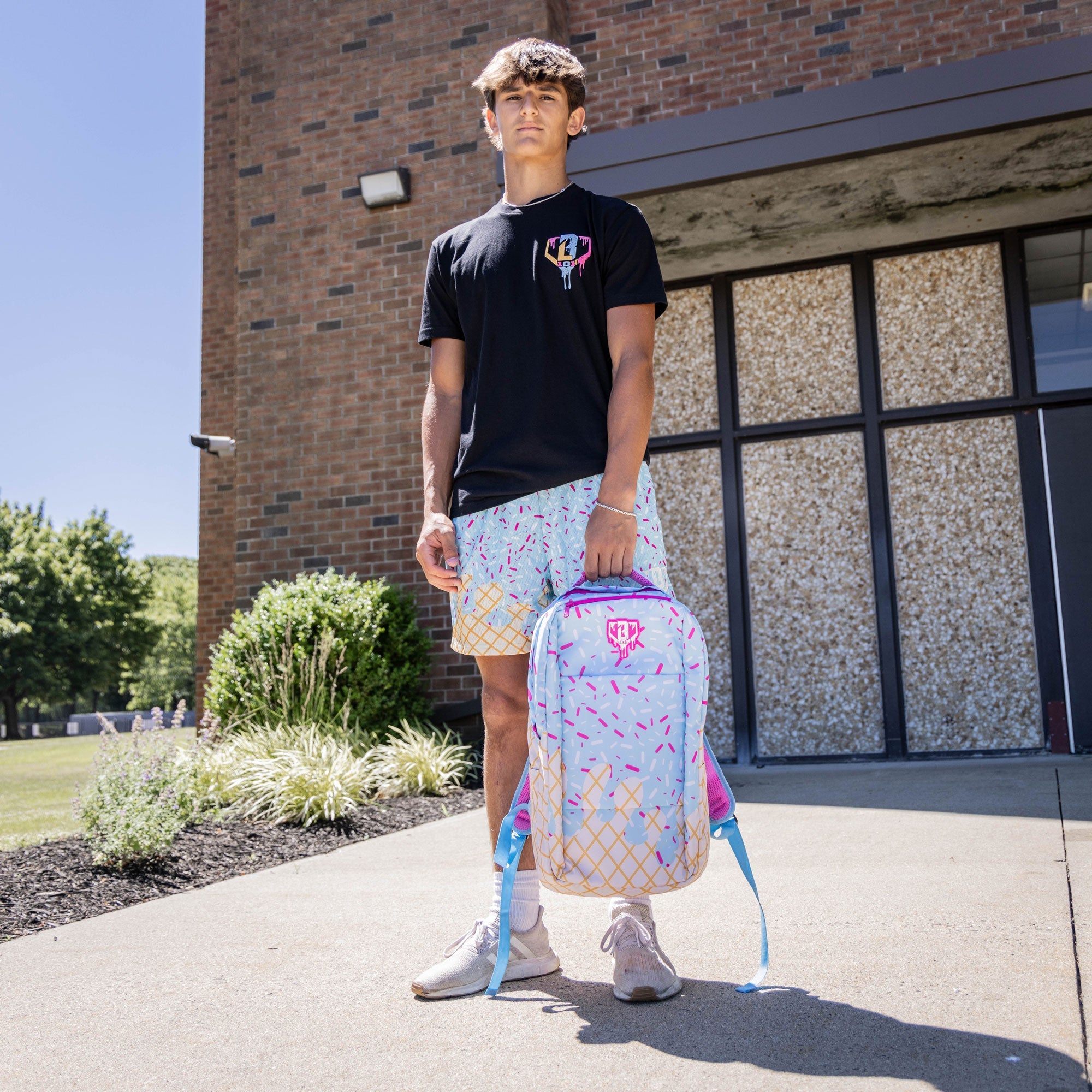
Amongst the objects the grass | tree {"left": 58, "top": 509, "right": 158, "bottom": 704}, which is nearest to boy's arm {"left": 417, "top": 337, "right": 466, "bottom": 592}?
the grass

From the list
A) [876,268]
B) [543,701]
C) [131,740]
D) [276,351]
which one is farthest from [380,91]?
[543,701]

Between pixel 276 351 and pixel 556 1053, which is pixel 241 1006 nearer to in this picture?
pixel 556 1053

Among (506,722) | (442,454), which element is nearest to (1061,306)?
(442,454)

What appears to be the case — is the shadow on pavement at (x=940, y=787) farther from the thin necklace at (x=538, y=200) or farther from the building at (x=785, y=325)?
the thin necklace at (x=538, y=200)

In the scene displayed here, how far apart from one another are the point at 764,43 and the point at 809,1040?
604 centimetres

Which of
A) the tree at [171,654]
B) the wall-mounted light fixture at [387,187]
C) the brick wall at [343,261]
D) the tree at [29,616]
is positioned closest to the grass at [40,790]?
the brick wall at [343,261]

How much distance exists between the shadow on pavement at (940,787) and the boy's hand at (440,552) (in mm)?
2352

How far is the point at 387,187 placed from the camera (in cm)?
677

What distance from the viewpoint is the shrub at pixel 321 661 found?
562cm

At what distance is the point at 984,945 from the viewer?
2.03m

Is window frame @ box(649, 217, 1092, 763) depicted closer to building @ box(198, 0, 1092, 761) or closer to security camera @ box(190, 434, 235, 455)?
building @ box(198, 0, 1092, 761)

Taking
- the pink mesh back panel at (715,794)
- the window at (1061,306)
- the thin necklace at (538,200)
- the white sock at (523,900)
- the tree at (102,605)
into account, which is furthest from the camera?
the tree at (102,605)

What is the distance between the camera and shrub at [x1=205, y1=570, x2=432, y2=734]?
18.4 ft

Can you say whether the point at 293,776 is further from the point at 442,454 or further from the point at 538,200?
the point at 538,200
